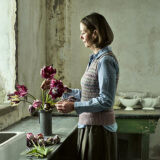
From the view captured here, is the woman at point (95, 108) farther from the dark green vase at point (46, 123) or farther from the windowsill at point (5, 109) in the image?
the windowsill at point (5, 109)

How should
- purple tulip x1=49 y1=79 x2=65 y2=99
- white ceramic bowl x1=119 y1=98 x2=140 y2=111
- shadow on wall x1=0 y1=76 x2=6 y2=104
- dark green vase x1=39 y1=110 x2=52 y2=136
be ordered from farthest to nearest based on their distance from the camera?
white ceramic bowl x1=119 y1=98 x2=140 y2=111, shadow on wall x1=0 y1=76 x2=6 y2=104, dark green vase x1=39 y1=110 x2=52 y2=136, purple tulip x1=49 y1=79 x2=65 y2=99

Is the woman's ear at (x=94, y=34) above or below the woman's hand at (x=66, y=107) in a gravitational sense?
above

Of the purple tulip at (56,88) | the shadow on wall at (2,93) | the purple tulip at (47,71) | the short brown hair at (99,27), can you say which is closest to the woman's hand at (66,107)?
the purple tulip at (56,88)

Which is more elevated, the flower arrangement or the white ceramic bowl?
the flower arrangement

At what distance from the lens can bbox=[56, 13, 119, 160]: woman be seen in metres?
1.74

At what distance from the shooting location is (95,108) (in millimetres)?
1725

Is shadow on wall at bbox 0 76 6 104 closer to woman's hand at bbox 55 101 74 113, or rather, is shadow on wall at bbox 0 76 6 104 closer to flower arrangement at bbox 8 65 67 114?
flower arrangement at bbox 8 65 67 114

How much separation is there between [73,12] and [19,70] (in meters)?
1.73

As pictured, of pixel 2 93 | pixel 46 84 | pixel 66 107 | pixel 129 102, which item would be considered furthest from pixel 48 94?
pixel 129 102

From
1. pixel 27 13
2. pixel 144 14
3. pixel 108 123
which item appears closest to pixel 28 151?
pixel 108 123

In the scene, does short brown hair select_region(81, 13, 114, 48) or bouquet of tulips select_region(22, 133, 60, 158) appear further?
short brown hair select_region(81, 13, 114, 48)

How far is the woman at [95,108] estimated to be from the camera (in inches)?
68.7

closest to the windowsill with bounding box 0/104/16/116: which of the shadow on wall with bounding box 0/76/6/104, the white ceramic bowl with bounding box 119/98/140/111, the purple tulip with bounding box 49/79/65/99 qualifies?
the shadow on wall with bounding box 0/76/6/104

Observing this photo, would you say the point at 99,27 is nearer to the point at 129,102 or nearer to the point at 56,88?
the point at 56,88
